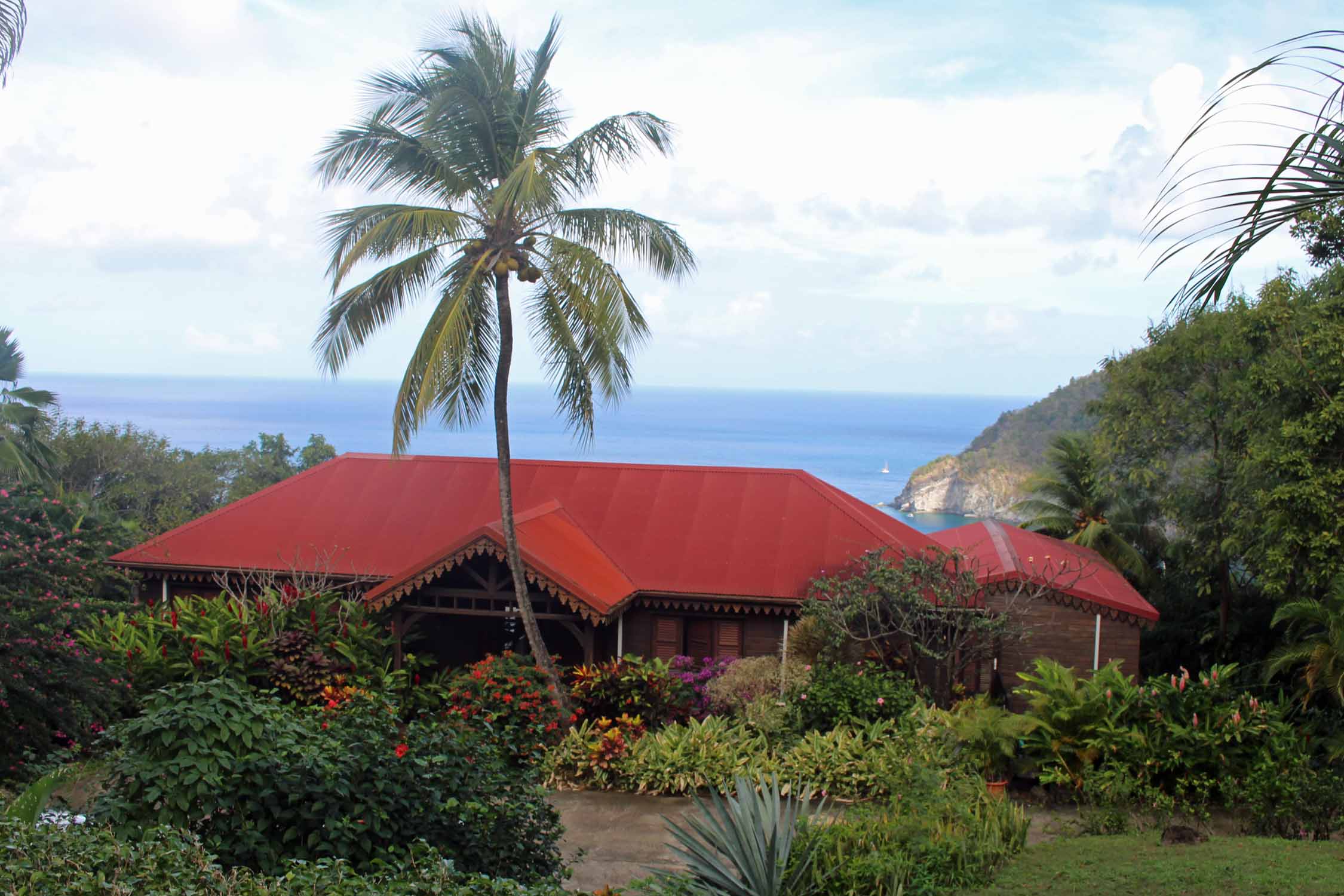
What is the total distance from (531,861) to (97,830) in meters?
2.91

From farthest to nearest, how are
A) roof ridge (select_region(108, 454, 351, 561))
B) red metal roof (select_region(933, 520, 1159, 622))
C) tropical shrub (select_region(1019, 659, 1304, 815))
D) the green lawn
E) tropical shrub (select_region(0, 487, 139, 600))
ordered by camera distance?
roof ridge (select_region(108, 454, 351, 561)) → red metal roof (select_region(933, 520, 1159, 622)) → tropical shrub (select_region(1019, 659, 1304, 815)) → tropical shrub (select_region(0, 487, 139, 600)) → the green lawn

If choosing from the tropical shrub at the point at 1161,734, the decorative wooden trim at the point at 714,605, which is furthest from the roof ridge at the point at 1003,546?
the tropical shrub at the point at 1161,734

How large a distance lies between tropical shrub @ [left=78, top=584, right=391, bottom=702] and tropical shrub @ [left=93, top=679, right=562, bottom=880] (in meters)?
6.98

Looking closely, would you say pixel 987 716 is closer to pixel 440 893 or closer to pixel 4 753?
pixel 440 893

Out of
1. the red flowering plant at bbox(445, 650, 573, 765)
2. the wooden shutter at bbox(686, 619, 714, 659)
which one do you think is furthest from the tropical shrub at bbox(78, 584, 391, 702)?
Result: the wooden shutter at bbox(686, 619, 714, 659)

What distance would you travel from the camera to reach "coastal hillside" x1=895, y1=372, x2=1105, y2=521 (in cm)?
4409

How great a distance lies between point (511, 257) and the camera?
43.5 feet

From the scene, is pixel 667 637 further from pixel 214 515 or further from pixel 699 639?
pixel 214 515

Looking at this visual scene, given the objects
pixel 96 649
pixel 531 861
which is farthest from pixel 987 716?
pixel 96 649

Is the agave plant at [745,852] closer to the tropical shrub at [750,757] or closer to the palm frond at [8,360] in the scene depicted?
the tropical shrub at [750,757]

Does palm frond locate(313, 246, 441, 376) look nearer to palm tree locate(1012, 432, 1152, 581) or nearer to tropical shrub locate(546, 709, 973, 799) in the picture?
tropical shrub locate(546, 709, 973, 799)

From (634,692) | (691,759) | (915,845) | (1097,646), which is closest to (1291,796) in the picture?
(915,845)

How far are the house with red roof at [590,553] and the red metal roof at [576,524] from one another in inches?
1.3

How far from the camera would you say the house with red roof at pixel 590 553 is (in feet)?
48.9
